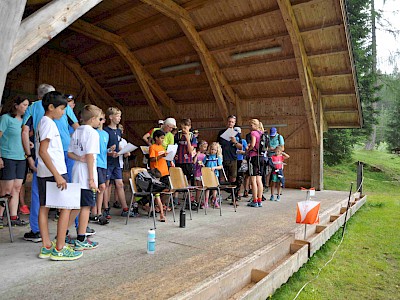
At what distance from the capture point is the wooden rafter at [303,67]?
7245 millimetres

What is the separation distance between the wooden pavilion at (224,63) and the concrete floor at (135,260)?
16.6 feet

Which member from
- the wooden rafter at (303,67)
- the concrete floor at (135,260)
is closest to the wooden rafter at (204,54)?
the wooden rafter at (303,67)

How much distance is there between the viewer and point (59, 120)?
129 inches

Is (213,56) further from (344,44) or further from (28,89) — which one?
(28,89)

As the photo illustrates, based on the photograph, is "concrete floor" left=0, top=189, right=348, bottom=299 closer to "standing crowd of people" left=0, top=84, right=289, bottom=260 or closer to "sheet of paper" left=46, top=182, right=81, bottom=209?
"standing crowd of people" left=0, top=84, right=289, bottom=260

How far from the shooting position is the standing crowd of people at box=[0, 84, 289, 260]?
2.81m

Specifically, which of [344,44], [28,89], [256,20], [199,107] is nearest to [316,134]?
[344,44]

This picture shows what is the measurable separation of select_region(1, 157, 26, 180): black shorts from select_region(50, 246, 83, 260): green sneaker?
1.65 metres

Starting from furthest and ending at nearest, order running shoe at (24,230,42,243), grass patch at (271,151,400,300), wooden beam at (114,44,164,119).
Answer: wooden beam at (114,44,164,119) < running shoe at (24,230,42,243) < grass patch at (271,151,400,300)

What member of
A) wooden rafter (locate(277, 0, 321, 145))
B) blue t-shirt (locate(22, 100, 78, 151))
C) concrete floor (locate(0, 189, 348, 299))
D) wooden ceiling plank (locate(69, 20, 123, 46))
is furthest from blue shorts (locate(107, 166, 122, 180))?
wooden ceiling plank (locate(69, 20, 123, 46))

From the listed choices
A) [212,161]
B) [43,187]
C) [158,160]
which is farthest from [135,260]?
[212,161]

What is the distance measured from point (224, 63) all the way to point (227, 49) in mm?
686

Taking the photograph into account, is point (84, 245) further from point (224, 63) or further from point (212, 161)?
point (224, 63)

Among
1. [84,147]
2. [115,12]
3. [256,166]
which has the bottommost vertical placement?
[256,166]
